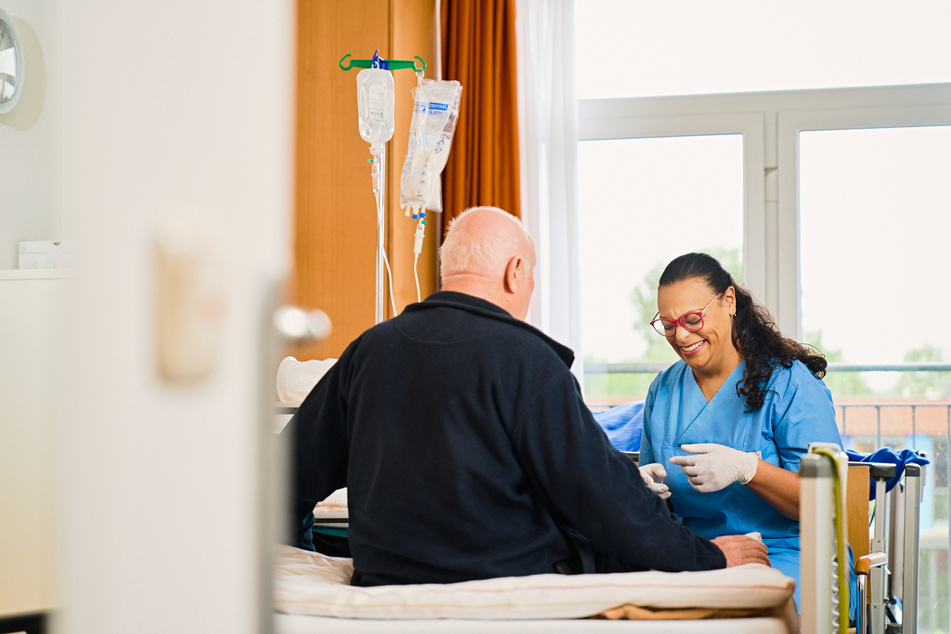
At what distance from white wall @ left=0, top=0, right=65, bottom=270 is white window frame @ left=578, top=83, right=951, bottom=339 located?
7.75 feet

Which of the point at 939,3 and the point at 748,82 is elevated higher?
the point at 939,3

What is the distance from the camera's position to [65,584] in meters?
0.41

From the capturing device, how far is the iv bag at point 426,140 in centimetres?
243

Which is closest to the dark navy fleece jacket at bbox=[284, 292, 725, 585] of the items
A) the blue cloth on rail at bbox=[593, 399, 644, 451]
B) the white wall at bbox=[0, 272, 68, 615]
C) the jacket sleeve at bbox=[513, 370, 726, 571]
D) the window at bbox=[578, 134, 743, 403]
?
the jacket sleeve at bbox=[513, 370, 726, 571]

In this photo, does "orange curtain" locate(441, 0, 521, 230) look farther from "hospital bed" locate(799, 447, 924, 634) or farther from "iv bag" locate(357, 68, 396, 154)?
"hospital bed" locate(799, 447, 924, 634)

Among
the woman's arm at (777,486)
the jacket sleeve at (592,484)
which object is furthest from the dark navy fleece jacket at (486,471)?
the woman's arm at (777,486)

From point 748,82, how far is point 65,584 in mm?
3405

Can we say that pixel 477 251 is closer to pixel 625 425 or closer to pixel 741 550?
pixel 741 550

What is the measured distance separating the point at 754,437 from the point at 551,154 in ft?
6.21

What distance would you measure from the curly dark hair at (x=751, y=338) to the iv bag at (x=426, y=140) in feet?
2.96

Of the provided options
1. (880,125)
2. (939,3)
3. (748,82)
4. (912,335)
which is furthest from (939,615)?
(939,3)

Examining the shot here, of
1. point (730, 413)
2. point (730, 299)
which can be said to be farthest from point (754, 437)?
point (730, 299)

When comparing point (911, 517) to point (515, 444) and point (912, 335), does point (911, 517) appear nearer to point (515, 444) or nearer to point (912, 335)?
point (515, 444)

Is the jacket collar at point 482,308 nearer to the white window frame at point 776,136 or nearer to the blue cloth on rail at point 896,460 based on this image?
the blue cloth on rail at point 896,460
